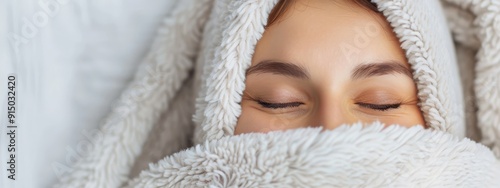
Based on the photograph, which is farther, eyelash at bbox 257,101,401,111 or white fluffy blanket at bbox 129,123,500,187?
eyelash at bbox 257,101,401,111

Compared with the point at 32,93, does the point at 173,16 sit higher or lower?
higher

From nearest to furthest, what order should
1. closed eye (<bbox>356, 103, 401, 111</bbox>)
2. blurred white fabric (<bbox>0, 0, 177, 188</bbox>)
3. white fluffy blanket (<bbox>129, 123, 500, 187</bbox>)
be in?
→ white fluffy blanket (<bbox>129, 123, 500, 187</bbox>), closed eye (<bbox>356, 103, 401, 111</bbox>), blurred white fabric (<bbox>0, 0, 177, 188</bbox>)

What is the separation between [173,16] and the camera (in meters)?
1.11

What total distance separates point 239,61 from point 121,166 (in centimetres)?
29

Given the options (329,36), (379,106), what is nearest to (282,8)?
(329,36)

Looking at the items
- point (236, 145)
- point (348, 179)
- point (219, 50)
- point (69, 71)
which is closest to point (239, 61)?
point (219, 50)

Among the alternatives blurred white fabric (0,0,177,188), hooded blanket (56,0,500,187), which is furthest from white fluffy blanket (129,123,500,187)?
blurred white fabric (0,0,177,188)

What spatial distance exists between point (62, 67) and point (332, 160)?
21.7 inches

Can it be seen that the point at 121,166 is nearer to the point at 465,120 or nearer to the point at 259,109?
the point at 259,109

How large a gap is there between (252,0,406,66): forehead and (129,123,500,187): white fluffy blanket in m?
0.12

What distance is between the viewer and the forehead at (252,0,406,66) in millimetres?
881

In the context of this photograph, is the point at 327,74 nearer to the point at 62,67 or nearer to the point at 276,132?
the point at 276,132

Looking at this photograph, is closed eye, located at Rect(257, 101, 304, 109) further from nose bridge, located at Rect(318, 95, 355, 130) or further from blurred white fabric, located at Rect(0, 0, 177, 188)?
blurred white fabric, located at Rect(0, 0, 177, 188)

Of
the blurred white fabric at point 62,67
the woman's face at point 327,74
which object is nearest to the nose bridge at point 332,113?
the woman's face at point 327,74
